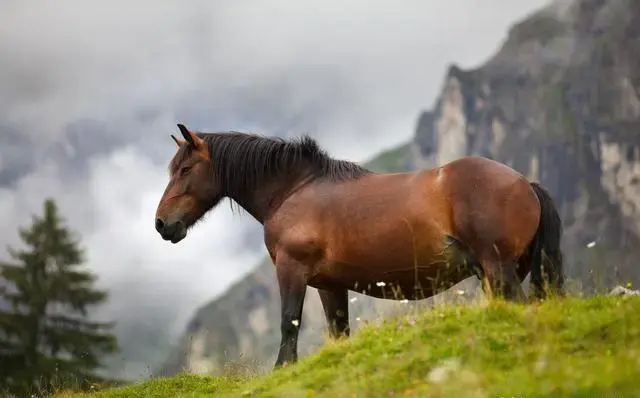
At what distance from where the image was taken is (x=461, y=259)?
10.8 metres

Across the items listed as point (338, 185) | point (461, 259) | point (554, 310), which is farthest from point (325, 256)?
point (554, 310)

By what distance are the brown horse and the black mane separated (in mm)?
15

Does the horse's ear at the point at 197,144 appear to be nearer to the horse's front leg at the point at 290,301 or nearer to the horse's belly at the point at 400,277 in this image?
the horse's front leg at the point at 290,301

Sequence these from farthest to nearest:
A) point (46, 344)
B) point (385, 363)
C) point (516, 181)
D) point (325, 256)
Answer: point (46, 344) < point (325, 256) < point (516, 181) < point (385, 363)

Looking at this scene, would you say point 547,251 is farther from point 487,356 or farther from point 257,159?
point 257,159

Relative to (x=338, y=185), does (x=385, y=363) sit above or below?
below

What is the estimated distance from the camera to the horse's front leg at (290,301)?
36.4 feet

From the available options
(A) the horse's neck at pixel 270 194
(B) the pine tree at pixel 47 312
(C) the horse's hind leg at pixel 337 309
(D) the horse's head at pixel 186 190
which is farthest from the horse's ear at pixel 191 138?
(B) the pine tree at pixel 47 312

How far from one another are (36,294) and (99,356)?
11.2ft

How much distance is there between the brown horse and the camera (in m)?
10.5

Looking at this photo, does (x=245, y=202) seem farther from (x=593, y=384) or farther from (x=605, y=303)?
(x=593, y=384)

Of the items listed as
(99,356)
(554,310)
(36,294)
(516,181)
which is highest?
(516,181)

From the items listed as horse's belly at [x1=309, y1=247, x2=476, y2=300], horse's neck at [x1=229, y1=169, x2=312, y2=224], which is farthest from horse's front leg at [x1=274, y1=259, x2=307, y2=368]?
horse's neck at [x1=229, y1=169, x2=312, y2=224]

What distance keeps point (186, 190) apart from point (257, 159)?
118cm
